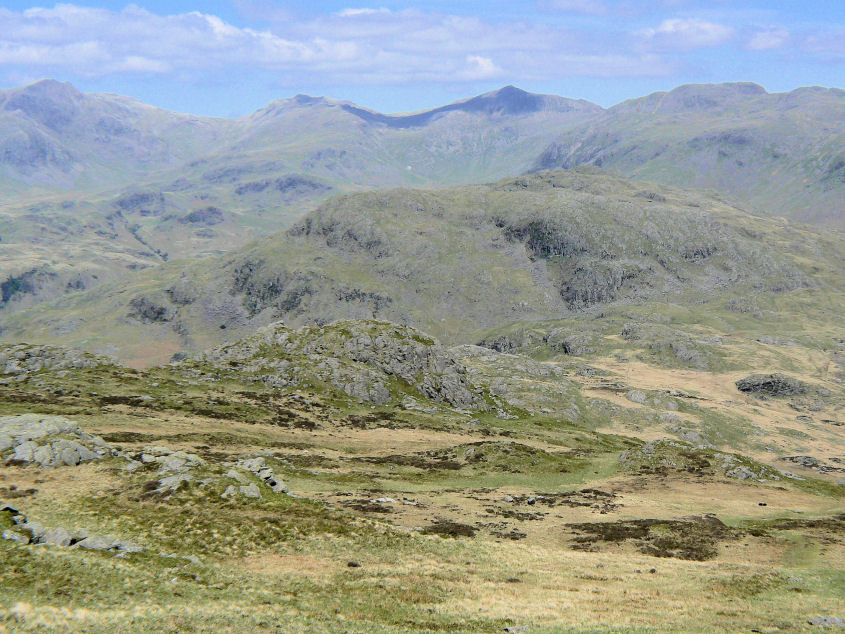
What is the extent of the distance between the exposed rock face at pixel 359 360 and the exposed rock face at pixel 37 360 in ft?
83.4

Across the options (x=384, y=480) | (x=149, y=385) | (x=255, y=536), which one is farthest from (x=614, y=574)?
(x=149, y=385)

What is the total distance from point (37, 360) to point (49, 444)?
72.5 m

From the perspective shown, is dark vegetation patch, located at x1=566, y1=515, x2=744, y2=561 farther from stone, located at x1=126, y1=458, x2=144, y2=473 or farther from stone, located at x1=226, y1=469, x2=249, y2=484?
stone, located at x1=126, y1=458, x2=144, y2=473

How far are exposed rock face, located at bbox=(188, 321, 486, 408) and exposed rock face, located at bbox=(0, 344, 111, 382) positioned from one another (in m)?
25.4

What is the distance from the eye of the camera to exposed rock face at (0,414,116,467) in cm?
4972

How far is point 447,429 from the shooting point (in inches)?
4592

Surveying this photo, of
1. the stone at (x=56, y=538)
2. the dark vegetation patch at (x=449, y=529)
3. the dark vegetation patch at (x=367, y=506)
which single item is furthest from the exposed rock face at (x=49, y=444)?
the dark vegetation patch at (x=449, y=529)

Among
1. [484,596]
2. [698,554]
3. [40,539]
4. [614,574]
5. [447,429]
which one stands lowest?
[447,429]

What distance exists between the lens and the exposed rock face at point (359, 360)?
431ft

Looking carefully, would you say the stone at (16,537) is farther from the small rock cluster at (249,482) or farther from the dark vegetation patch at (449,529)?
the dark vegetation patch at (449,529)

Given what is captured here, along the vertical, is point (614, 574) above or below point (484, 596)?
below

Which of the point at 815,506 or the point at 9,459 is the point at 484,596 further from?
the point at 815,506

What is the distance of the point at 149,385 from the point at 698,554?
96187 mm

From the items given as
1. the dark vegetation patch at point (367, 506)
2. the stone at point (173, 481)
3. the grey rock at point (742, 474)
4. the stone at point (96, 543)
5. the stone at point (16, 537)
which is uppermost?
the stone at point (16, 537)
